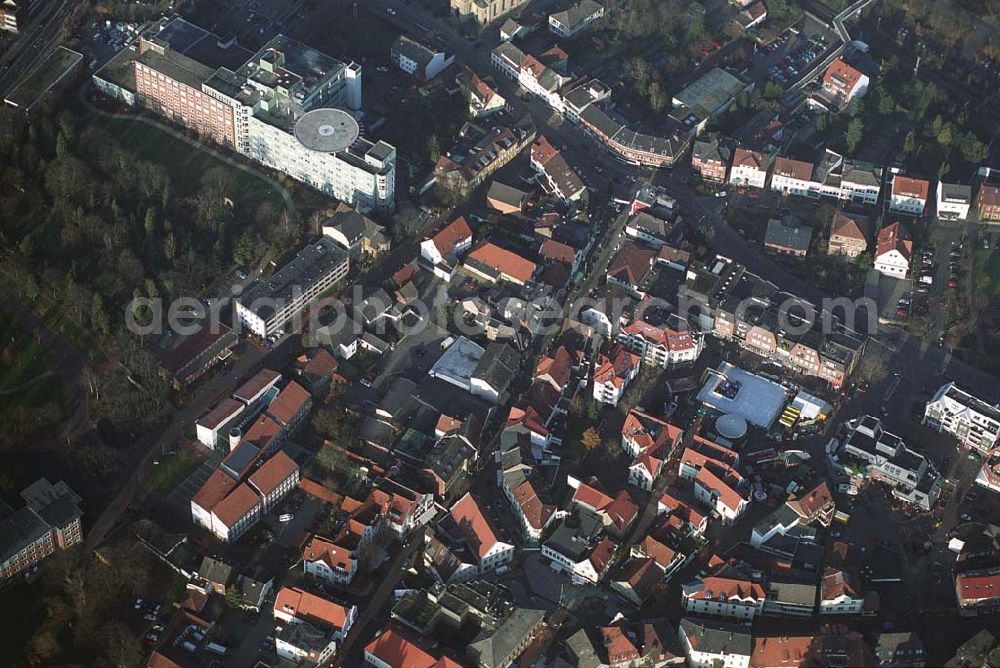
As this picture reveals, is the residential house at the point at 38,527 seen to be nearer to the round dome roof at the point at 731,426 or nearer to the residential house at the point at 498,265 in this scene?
the residential house at the point at 498,265

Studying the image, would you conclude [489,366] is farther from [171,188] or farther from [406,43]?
[406,43]

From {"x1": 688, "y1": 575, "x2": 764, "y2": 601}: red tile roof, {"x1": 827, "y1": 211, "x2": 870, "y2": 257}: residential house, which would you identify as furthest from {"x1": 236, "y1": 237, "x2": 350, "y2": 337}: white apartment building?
{"x1": 827, "y1": 211, "x2": 870, "y2": 257}: residential house

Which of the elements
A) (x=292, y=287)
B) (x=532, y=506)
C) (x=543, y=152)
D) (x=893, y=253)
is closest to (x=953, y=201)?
(x=893, y=253)

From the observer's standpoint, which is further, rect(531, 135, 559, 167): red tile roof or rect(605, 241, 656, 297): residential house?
rect(531, 135, 559, 167): red tile roof

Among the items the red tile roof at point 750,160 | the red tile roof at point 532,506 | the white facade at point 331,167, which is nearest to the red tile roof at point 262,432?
the red tile roof at point 532,506

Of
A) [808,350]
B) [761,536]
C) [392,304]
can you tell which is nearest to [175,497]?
[392,304]

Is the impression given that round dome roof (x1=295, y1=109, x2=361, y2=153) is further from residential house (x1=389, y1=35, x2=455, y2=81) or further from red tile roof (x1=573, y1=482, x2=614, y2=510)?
red tile roof (x1=573, y1=482, x2=614, y2=510)

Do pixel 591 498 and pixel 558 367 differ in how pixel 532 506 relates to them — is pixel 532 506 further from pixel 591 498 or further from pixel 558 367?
pixel 558 367
